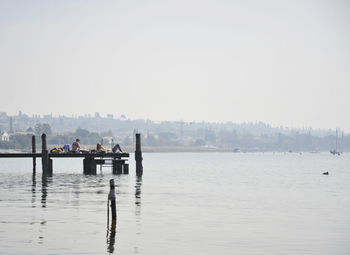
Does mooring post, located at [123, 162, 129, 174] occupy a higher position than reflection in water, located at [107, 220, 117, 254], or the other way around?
mooring post, located at [123, 162, 129, 174]

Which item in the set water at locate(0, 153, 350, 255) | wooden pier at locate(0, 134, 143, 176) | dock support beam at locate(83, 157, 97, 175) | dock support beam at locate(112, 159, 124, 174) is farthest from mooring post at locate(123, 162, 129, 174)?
water at locate(0, 153, 350, 255)

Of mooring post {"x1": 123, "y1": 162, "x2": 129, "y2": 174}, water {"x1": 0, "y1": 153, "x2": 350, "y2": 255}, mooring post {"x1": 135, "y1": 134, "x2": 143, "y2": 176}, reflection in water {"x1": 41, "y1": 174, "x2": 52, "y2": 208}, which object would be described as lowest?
water {"x1": 0, "y1": 153, "x2": 350, "y2": 255}

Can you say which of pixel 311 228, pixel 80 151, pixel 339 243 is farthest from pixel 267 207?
pixel 80 151

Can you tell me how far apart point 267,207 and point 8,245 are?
64.4 feet

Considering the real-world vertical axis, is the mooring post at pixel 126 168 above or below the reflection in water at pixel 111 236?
above

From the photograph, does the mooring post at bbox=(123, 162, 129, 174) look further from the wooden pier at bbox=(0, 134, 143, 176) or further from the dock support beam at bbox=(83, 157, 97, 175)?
the dock support beam at bbox=(83, 157, 97, 175)

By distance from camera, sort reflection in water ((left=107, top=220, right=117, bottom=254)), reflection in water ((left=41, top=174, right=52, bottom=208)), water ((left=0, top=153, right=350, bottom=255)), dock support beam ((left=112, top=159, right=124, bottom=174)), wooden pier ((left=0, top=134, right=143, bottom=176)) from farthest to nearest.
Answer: dock support beam ((left=112, top=159, right=124, bottom=174)) < wooden pier ((left=0, top=134, right=143, bottom=176)) < reflection in water ((left=41, top=174, right=52, bottom=208)) < water ((left=0, top=153, right=350, bottom=255)) < reflection in water ((left=107, top=220, right=117, bottom=254))

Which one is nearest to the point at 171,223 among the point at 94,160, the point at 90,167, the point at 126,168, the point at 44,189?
the point at 44,189

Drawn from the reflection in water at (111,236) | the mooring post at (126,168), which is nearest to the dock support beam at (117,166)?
the mooring post at (126,168)

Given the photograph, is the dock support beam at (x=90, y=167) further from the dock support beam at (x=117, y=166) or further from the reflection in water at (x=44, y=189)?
the reflection in water at (x=44, y=189)

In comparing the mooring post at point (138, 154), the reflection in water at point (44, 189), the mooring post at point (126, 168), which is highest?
the mooring post at point (138, 154)

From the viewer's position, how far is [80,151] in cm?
6756

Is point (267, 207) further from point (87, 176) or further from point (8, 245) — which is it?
point (87, 176)

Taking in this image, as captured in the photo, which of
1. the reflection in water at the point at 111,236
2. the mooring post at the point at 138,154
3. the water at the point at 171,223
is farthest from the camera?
the mooring post at the point at 138,154
